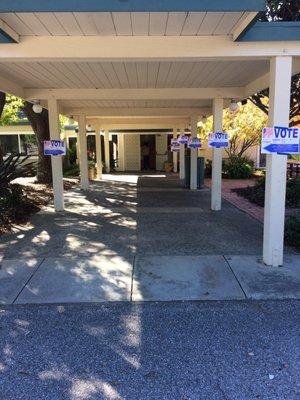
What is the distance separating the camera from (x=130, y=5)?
379 centimetres

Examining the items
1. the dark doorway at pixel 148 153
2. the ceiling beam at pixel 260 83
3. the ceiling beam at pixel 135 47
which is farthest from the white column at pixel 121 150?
the ceiling beam at pixel 135 47

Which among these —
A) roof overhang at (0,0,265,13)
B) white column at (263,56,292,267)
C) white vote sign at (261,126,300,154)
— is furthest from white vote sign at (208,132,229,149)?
roof overhang at (0,0,265,13)

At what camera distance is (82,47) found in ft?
15.9

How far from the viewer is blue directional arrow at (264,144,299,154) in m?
5.05

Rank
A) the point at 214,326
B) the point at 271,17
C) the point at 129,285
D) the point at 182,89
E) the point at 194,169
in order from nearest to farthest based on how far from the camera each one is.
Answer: the point at 214,326
the point at 129,285
the point at 182,89
the point at 271,17
the point at 194,169

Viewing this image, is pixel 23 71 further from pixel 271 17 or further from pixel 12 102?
pixel 12 102

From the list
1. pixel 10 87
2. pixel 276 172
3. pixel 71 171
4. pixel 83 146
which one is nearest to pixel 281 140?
pixel 276 172

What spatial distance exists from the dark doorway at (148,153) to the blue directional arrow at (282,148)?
67.2ft

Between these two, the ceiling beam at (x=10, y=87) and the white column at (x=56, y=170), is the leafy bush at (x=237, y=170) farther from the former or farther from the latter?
the ceiling beam at (x=10, y=87)

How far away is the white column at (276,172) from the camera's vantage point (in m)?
4.98

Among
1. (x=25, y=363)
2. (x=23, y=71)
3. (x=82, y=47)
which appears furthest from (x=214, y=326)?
(x=23, y=71)

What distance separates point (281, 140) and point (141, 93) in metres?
4.58

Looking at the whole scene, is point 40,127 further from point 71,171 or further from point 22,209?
point 22,209

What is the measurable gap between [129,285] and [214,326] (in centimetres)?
133
